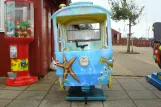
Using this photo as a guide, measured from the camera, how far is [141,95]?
6.11 meters

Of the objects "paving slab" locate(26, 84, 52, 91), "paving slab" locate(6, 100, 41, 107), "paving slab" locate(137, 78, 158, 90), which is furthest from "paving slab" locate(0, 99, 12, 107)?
"paving slab" locate(137, 78, 158, 90)

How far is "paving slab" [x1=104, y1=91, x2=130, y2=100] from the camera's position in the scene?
19.1 feet

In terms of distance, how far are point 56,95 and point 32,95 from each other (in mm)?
629

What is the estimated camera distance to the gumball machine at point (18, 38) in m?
7.14

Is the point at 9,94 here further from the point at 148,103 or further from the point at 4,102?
the point at 148,103

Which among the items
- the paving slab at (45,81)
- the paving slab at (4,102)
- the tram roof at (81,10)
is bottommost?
the paving slab at (4,102)

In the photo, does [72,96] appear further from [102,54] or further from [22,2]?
[22,2]

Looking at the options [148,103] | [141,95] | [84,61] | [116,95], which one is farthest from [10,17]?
[148,103]

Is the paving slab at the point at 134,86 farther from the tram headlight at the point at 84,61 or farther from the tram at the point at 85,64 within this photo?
the tram headlight at the point at 84,61

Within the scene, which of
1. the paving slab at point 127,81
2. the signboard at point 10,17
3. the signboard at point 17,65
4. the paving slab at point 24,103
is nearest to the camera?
the paving slab at point 24,103

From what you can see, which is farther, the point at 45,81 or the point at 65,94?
the point at 45,81

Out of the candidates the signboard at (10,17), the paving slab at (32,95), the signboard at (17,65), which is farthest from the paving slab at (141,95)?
the signboard at (10,17)

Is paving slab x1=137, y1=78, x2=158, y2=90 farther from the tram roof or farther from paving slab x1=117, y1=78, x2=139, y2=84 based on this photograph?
the tram roof

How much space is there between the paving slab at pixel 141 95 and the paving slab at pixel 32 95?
7.68 feet
